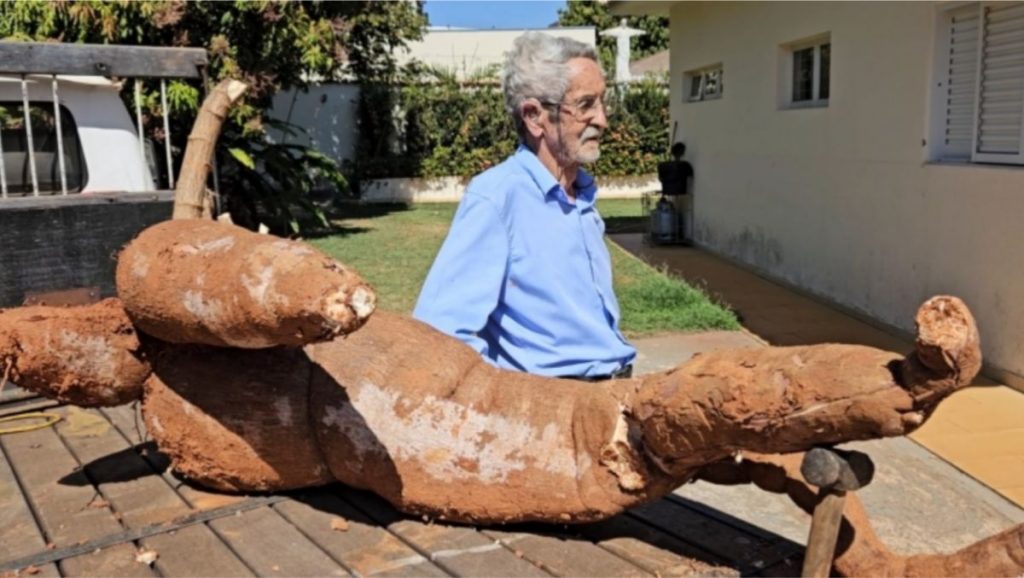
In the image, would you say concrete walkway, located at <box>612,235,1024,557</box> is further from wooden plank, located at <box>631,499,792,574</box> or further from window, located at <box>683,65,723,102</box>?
window, located at <box>683,65,723,102</box>

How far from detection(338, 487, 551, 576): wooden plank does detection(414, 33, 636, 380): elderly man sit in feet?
1.57

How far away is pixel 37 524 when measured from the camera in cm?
230

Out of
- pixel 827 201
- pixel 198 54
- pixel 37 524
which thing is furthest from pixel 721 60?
pixel 37 524

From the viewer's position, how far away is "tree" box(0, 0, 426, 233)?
33.5ft

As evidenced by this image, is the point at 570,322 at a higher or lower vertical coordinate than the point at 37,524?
higher

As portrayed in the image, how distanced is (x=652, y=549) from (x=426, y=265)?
28.4 feet

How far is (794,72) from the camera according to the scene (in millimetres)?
9547

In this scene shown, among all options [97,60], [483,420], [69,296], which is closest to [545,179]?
[483,420]

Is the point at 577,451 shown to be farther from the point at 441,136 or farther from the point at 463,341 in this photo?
the point at 441,136

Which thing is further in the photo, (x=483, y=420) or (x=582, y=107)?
(x=582, y=107)

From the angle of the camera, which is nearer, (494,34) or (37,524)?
(37,524)

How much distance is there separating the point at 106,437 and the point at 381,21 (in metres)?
13.8

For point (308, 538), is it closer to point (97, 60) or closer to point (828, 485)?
point (828, 485)

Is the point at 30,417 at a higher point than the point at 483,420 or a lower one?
lower
